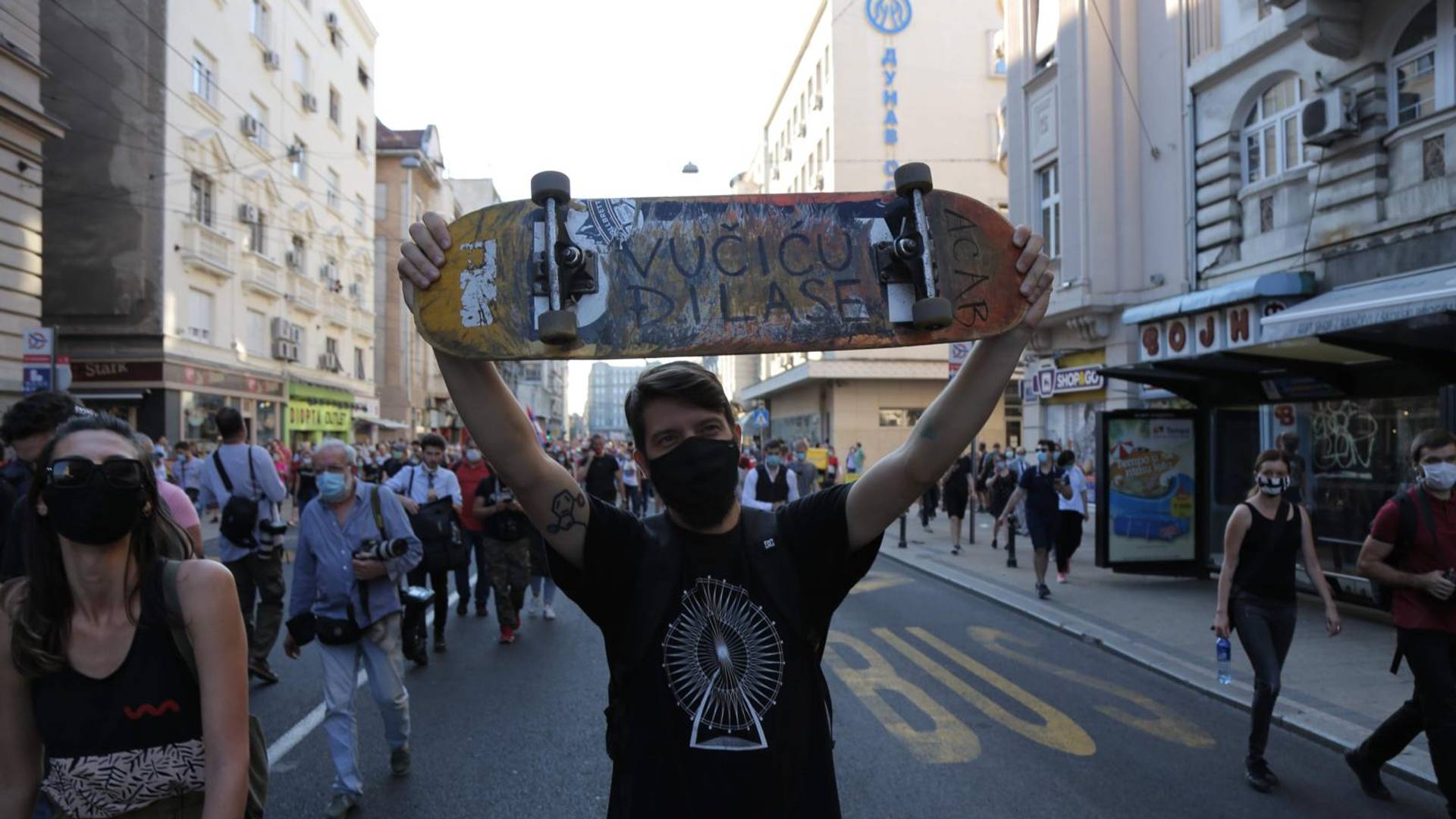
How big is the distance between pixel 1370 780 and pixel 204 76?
30.1 m

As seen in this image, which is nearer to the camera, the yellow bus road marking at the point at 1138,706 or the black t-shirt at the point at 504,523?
the yellow bus road marking at the point at 1138,706

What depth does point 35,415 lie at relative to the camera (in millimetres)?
4395

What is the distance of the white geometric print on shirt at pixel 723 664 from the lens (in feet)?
6.73

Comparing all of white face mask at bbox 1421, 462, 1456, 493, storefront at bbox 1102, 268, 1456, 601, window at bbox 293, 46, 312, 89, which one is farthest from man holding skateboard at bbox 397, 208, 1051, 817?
window at bbox 293, 46, 312, 89

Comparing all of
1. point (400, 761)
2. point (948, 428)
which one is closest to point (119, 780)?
point (948, 428)

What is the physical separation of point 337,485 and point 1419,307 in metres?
11.0

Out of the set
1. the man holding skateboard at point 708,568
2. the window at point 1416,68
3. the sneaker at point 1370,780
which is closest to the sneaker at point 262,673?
the man holding skateboard at point 708,568

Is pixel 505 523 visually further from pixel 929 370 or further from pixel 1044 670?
pixel 929 370

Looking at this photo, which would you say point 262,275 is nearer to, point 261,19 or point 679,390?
point 261,19

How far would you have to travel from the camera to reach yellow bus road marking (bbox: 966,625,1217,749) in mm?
6340

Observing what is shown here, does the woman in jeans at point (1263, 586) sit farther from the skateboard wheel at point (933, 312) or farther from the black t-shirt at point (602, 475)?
the black t-shirt at point (602, 475)

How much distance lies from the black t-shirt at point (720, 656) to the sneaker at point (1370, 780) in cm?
470

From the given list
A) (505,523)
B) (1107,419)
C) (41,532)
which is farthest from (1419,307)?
(41,532)

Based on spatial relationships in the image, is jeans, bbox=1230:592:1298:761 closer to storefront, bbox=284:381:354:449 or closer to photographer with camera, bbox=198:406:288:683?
photographer with camera, bbox=198:406:288:683
